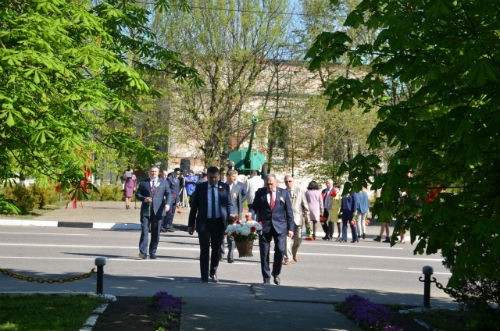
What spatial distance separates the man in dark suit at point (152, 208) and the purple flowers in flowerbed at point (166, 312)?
18.5 ft

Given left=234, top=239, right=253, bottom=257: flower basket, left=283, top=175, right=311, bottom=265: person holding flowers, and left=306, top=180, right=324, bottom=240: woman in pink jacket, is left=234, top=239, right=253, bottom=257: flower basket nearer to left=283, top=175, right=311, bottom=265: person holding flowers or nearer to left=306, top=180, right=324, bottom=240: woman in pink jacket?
left=283, top=175, right=311, bottom=265: person holding flowers

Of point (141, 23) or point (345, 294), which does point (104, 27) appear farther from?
point (345, 294)

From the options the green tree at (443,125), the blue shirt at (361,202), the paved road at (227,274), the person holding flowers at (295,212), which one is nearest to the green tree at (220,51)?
the blue shirt at (361,202)

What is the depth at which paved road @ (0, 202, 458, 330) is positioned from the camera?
10.7m

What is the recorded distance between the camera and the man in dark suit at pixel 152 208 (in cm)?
1659

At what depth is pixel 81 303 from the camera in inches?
416

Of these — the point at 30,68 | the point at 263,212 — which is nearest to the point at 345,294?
the point at 263,212

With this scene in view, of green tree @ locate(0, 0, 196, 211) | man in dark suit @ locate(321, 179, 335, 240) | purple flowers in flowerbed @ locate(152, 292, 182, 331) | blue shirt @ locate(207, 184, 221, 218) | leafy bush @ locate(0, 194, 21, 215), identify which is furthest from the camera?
man in dark suit @ locate(321, 179, 335, 240)

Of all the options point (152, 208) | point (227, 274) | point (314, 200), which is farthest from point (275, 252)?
point (314, 200)

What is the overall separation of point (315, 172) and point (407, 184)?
120 feet

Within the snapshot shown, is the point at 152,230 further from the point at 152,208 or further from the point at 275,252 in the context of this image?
the point at 275,252

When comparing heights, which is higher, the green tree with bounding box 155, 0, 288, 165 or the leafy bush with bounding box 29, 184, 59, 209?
the green tree with bounding box 155, 0, 288, 165

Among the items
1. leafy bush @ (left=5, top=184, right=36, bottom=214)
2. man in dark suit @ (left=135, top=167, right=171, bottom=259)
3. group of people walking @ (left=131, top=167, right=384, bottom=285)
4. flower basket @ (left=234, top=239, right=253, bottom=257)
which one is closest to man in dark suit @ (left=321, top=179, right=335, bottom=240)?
group of people walking @ (left=131, top=167, right=384, bottom=285)

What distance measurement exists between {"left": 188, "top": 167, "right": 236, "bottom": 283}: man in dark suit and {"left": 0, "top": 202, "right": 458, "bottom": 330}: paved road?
401 mm
